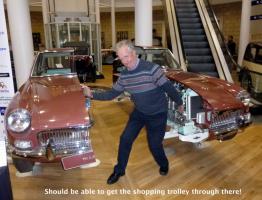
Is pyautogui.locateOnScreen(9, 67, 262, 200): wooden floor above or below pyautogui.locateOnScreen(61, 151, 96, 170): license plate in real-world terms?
below

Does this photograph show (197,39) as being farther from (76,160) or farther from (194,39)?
(76,160)

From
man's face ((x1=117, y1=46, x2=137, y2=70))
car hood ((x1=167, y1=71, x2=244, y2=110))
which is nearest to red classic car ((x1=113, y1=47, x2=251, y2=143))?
car hood ((x1=167, y1=71, x2=244, y2=110))

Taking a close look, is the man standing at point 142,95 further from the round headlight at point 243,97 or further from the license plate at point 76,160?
the round headlight at point 243,97

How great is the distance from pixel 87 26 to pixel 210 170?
30.6ft

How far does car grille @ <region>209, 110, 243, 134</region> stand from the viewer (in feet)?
11.0

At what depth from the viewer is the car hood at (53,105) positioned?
2.62 m

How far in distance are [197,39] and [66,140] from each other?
583cm

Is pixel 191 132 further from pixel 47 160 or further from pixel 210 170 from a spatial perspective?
pixel 47 160

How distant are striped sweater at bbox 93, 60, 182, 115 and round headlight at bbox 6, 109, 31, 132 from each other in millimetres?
1007

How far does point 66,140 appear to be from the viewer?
8.95ft

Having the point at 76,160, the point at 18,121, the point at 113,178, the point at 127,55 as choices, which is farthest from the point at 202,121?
the point at 18,121

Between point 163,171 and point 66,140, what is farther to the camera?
point 163,171

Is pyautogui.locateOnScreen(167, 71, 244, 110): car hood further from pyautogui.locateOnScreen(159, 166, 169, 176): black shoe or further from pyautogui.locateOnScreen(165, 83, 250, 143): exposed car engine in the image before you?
pyautogui.locateOnScreen(159, 166, 169, 176): black shoe

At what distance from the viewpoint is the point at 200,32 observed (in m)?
7.71
